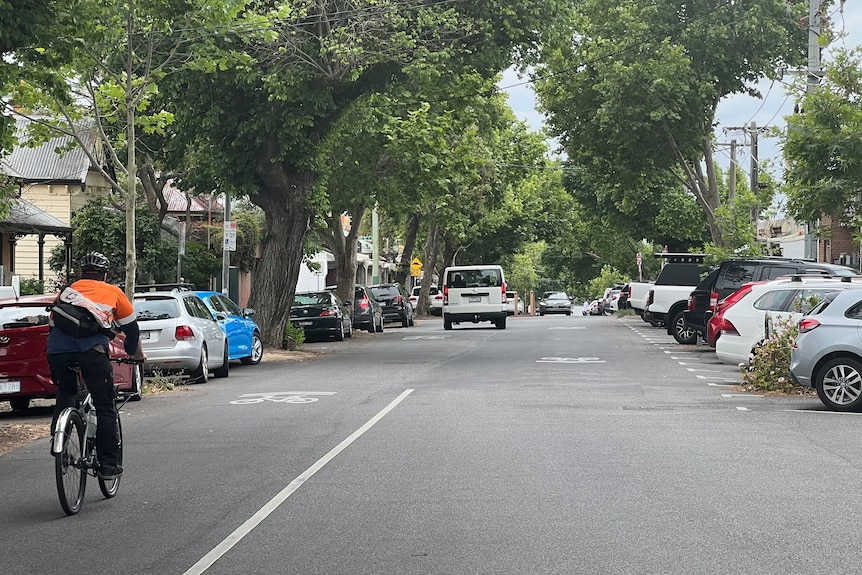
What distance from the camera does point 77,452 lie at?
29.6 feet

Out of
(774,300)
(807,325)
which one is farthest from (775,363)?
(807,325)

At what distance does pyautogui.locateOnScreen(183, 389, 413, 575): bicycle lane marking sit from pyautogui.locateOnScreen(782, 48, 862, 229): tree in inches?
438

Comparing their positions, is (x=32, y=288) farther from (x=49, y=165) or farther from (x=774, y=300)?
(x=774, y=300)

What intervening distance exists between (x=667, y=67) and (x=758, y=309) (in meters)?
14.2

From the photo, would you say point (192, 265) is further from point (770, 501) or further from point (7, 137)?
point (770, 501)

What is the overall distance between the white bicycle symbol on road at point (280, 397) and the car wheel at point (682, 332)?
609 inches

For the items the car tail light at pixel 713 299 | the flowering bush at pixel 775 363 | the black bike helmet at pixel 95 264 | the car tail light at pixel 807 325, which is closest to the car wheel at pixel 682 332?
the car tail light at pixel 713 299

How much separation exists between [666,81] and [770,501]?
2491cm

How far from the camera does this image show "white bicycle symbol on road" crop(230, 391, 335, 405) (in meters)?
16.7

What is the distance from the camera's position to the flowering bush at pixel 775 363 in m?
18.0

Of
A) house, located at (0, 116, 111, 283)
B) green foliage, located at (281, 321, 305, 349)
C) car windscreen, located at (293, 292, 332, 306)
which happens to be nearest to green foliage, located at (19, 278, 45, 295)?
house, located at (0, 116, 111, 283)

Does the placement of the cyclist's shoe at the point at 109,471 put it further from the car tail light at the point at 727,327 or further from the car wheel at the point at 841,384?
the car tail light at the point at 727,327

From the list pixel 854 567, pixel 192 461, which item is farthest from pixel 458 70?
pixel 854 567

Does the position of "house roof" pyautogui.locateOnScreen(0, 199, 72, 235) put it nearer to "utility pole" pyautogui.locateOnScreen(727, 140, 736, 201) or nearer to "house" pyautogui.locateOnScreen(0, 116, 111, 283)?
"house" pyautogui.locateOnScreen(0, 116, 111, 283)
